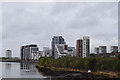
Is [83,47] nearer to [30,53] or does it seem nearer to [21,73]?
[21,73]

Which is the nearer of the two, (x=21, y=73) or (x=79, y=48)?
(x=21, y=73)

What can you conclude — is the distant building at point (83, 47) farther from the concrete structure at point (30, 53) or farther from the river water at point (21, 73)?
the concrete structure at point (30, 53)

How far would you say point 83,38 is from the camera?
59.6 meters

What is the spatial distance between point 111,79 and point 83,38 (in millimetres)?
37781

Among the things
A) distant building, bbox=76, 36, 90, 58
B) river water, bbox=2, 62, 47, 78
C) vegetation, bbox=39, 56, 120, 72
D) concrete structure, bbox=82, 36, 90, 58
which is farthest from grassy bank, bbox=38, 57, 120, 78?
distant building, bbox=76, 36, 90, 58

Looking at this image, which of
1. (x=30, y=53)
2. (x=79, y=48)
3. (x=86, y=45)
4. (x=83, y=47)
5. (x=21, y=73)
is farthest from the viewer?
(x=30, y=53)

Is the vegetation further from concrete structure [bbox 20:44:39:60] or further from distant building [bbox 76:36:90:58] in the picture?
concrete structure [bbox 20:44:39:60]

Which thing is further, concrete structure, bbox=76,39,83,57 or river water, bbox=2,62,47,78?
concrete structure, bbox=76,39,83,57

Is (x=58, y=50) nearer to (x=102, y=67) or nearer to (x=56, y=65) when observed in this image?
(x=56, y=65)

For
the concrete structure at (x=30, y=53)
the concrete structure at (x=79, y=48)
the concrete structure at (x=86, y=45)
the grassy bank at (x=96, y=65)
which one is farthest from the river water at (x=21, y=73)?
the concrete structure at (x=30, y=53)

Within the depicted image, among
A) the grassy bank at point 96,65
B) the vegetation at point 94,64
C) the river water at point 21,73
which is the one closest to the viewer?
the grassy bank at point 96,65

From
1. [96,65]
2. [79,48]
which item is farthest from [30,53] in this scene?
[96,65]

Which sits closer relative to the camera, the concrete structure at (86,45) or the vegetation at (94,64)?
the vegetation at (94,64)

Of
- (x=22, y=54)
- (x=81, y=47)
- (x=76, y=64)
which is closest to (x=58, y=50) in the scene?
(x=81, y=47)
